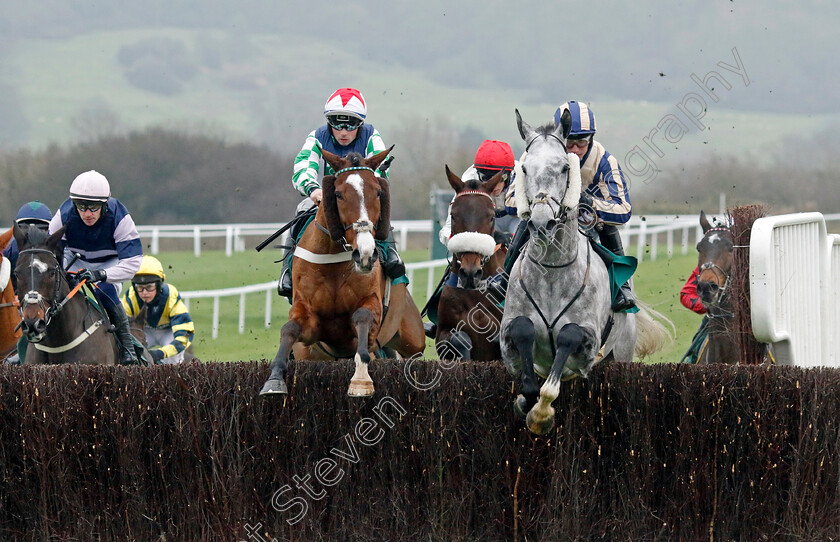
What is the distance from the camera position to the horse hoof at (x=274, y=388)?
5105 mm

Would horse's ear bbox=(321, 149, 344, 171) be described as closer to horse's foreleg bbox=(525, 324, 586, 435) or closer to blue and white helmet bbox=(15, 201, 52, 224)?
horse's foreleg bbox=(525, 324, 586, 435)

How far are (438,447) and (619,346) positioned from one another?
1.62 metres

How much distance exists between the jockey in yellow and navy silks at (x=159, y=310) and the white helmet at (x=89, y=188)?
2.27m

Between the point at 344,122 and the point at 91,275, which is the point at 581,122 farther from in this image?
the point at 91,275

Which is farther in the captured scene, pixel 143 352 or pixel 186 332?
pixel 186 332

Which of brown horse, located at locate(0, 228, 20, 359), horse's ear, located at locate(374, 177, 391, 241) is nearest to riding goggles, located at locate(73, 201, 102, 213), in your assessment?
brown horse, located at locate(0, 228, 20, 359)

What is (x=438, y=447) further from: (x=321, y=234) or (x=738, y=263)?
(x=738, y=263)

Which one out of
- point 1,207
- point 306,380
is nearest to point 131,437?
point 306,380

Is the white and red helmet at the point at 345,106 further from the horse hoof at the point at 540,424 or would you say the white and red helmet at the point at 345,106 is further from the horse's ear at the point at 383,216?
the horse hoof at the point at 540,424

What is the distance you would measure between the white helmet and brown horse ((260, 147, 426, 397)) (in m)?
1.71

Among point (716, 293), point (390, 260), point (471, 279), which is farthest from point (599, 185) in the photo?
point (716, 293)

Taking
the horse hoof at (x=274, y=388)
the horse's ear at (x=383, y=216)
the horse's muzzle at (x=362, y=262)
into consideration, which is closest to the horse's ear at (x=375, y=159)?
the horse's ear at (x=383, y=216)

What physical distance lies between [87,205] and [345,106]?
1.91 metres

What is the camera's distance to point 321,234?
5.74m
